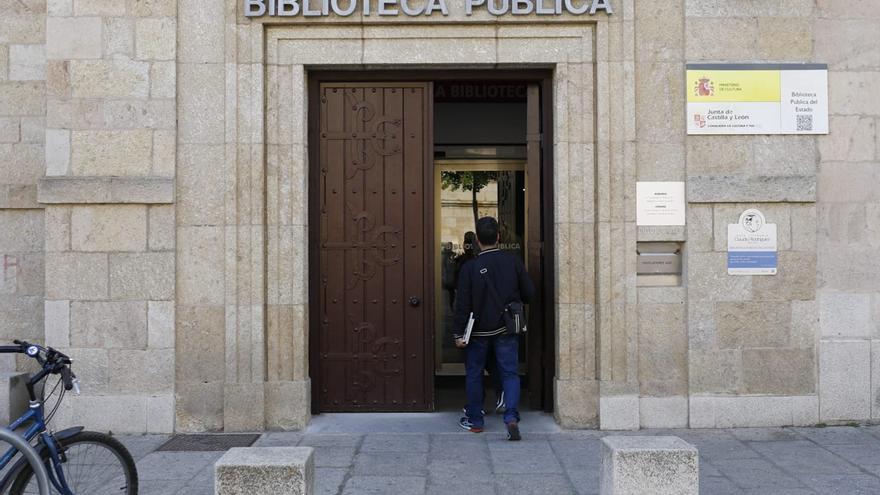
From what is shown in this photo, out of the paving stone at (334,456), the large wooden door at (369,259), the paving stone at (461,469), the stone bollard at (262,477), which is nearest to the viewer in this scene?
the stone bollard at (262,477)

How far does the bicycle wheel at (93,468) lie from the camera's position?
4.58 m

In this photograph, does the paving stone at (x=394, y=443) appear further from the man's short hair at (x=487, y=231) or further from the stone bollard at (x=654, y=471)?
the stone bollard at (x=654, y=471)

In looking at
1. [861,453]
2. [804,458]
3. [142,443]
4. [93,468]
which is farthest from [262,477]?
[861,453]

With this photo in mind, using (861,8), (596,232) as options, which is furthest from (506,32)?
(861,8)

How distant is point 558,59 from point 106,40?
4.04 metres

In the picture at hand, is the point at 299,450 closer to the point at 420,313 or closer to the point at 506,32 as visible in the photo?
the point at 420,313

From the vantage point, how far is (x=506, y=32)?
7500 mm

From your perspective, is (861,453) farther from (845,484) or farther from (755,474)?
(755,474)

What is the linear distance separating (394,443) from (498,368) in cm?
111

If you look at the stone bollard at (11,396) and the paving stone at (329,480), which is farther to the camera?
the stone bollard at (11,396)

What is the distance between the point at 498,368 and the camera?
7215 mm

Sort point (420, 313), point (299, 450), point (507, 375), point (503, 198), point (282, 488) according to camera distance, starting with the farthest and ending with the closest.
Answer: point (503, 198) < point (420, 313) < point (507, 375) < point (299, 450) < point (282, 488)

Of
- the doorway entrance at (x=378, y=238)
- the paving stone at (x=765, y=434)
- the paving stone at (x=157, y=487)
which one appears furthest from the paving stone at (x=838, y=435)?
the paving stone at (x=157, y=487)

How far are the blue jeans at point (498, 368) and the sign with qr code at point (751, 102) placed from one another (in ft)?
8.36
